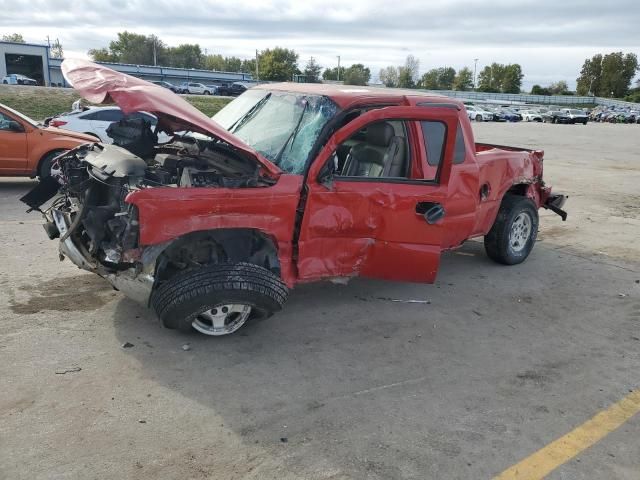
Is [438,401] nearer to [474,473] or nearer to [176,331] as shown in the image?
[474,473]

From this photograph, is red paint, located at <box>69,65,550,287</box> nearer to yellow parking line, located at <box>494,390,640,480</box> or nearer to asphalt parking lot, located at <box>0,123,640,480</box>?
asphalt parking lot, located at <box>0,123,640,480</box>

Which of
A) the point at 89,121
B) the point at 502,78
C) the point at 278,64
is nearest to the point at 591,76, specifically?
the point at 502,78

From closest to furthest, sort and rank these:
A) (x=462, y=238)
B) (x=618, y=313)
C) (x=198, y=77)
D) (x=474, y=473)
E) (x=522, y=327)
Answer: (x=474, y=473)
(x=522, y=327)
(x=618, y=313)
(x=462, y=238)
(x=198, y=77)

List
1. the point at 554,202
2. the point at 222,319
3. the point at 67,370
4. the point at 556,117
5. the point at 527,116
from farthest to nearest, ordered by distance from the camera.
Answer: the point at 527,116 → the point at 556,117 → the point at 554,202 → the point at 222,319 → the point at 67,370

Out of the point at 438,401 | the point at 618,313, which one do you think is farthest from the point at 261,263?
the point at 618,313

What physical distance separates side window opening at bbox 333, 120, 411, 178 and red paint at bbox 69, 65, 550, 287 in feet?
0.29

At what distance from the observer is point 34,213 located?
782cm

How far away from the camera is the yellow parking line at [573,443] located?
2969mm

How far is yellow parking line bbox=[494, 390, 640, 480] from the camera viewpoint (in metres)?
2.97

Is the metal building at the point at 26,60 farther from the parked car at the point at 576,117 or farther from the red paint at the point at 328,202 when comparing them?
the red paint at the point at 328,202

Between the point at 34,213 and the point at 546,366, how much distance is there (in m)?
6.90

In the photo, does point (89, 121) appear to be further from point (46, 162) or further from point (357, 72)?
point (357, 72)

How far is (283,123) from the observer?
15.5 ft

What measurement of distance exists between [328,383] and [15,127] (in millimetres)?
7939
